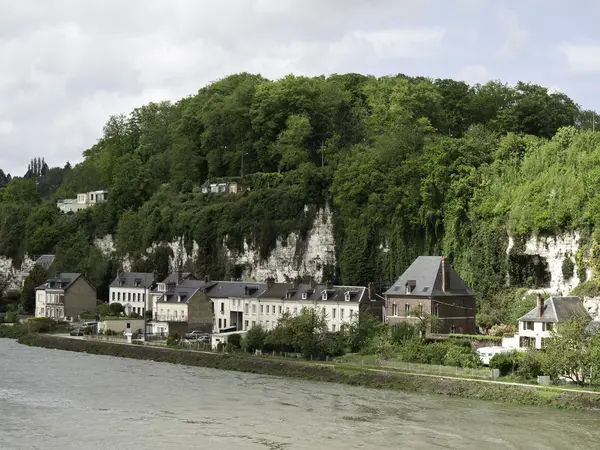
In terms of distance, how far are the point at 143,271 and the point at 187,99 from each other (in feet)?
78.5

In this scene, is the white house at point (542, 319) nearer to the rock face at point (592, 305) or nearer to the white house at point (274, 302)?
the rock face at point (592, 305)

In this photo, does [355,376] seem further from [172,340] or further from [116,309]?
[116,309]

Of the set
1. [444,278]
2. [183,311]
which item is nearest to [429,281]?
[444,278]

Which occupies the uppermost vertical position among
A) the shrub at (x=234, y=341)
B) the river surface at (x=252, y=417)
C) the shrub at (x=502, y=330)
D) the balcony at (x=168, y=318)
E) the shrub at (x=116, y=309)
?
the shrub at (x=116, y=309)

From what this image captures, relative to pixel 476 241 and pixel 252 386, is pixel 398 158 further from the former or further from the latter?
pixel 252 386

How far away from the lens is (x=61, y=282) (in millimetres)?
78688

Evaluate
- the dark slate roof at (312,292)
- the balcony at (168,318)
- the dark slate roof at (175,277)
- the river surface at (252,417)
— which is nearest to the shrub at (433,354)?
the river surface at (252,417)

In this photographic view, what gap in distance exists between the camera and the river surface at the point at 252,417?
3553 cm

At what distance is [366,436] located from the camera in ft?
119

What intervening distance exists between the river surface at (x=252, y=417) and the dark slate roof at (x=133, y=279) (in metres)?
24.3

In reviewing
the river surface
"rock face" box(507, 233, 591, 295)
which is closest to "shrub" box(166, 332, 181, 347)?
the river surface

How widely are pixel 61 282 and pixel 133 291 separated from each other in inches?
254

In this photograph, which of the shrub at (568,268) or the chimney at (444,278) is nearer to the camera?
the shrub at (568,268)

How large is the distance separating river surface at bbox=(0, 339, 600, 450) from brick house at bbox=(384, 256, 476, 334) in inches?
366
